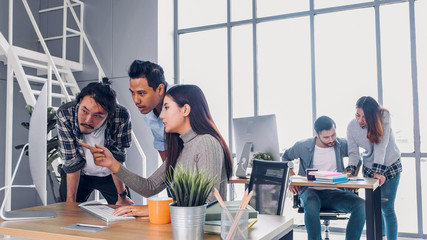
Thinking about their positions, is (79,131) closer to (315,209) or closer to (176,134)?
(176,134)

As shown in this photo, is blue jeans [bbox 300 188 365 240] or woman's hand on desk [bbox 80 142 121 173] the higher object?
woman's hand on desk [bbox 80 142 121 173]

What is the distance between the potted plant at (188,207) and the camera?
1.17m

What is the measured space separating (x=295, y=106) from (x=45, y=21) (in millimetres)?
3859

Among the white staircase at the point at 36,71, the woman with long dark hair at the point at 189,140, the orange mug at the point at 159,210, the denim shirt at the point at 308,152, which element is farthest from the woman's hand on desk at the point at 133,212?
the denim shirt at the point at 308,152

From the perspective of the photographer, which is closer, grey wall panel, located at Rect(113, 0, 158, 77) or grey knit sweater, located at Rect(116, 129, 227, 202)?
grey knit sweater, located at Rect(116, 129, 227, 202)

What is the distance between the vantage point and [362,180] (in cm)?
300

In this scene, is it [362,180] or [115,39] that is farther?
[115,39]

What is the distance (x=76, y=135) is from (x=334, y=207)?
2132 mm

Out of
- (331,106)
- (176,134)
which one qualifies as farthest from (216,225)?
(331,106)

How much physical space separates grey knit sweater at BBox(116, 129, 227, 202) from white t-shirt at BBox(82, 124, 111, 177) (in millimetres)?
749

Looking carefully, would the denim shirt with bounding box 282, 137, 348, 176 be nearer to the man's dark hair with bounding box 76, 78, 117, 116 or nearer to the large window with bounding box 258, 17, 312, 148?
the large window with bounding box 258, 17, 312, 148

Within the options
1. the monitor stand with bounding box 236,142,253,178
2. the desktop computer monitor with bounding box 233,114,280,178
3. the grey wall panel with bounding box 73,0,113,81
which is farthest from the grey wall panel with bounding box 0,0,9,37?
the monitor stand with bounding box 236,142,253,178

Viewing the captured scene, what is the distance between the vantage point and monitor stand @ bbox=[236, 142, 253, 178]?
3.30 meters

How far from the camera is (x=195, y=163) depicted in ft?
5.50
